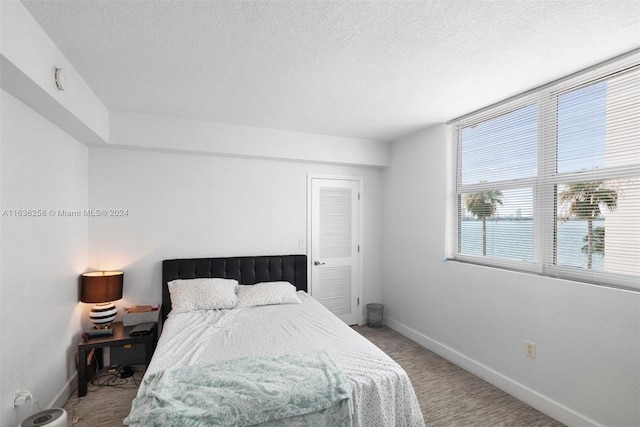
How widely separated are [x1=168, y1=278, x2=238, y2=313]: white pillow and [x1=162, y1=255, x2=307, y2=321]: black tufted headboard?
0.15 m

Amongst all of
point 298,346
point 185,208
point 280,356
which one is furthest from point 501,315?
point 185,208

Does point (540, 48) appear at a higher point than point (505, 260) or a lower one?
higher

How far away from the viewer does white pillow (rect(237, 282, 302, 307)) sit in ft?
10.0

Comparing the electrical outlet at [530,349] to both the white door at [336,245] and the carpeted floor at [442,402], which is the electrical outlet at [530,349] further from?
the white door at [336,245]

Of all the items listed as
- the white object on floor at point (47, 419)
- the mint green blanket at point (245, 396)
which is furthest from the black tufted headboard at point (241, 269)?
the mint green blanket at point (245, 396)

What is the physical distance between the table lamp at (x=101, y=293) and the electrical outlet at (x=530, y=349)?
367 centimetres

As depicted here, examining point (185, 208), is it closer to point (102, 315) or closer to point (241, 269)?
point (241, 269)

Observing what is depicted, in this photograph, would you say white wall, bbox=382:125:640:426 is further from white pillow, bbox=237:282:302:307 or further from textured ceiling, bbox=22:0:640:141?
white pillow, bbox=237:282:302:307

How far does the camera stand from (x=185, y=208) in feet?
11.0

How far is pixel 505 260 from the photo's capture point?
271cm

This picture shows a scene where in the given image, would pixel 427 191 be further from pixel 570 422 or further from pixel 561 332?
pixel 570 422

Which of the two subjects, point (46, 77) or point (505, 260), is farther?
point (505, 260)

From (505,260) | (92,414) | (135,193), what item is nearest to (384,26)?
(505,260)

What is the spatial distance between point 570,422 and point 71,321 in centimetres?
412
